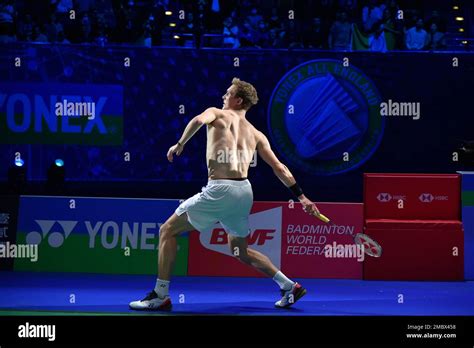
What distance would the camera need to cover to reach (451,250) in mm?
10750

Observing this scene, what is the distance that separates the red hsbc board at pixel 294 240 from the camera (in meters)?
10.8

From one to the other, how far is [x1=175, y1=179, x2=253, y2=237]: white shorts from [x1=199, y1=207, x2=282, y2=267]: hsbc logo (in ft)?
6.81

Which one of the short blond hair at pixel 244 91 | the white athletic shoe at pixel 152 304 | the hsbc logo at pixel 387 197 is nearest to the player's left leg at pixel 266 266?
the white athletic shoe at pixel 152 304

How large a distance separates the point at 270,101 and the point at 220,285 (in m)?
5.09

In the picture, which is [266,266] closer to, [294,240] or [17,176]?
[294,240]

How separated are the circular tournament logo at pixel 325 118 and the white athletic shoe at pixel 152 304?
20.4ft

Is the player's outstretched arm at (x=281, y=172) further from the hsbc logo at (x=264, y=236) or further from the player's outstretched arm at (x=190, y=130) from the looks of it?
the hsbc logo at (x=264, y=236)

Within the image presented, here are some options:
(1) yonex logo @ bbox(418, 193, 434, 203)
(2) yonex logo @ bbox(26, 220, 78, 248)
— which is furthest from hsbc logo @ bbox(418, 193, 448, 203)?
(2) yonex logo @ bbox(26, 220, 78, 248)

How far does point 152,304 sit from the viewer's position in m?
8.59

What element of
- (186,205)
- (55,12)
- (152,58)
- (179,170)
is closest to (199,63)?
(152,58)

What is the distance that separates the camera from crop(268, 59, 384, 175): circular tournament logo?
1447cm

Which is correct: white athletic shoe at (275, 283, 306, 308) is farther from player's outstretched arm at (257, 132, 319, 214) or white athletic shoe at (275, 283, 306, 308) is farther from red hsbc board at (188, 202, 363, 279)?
red hsbc board at (188, 202, 363, 279)
